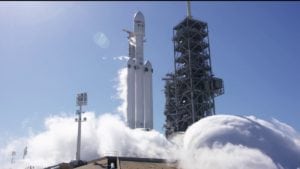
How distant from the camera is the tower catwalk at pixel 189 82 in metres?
97.2

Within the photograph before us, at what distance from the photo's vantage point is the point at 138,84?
89.7m

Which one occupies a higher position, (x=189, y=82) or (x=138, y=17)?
(x=138, y=17)

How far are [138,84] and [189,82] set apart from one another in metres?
14.5

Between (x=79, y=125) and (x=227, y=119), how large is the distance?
29.7 m

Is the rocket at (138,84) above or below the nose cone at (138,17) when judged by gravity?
below

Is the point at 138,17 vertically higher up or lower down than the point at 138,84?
higher up

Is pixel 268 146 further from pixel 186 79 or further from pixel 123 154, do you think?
pixel 186 79

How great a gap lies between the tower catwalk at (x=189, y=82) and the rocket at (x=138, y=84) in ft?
33.9

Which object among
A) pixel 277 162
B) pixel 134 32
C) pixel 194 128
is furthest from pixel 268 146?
pixel 134 32

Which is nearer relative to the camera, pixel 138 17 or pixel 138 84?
pixel 138 84

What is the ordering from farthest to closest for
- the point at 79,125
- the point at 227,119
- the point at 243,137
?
the point at 79,125 < the point at 227,119 < the point at 243,137

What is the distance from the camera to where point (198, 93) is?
9750 centimetres

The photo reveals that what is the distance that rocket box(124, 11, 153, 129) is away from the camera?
286 ft

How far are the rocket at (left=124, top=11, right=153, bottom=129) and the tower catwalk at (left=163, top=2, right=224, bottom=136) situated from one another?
1033 centimetres
